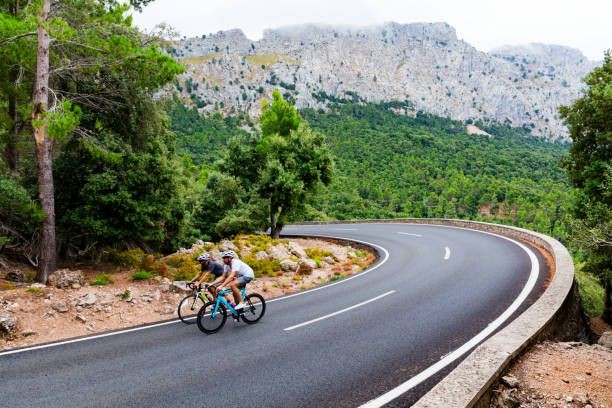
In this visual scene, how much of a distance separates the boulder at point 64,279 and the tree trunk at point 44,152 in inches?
14.5

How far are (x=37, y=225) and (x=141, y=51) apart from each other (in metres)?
6.34

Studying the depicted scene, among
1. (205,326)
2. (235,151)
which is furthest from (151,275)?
(235,151)

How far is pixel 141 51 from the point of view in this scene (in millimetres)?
10727

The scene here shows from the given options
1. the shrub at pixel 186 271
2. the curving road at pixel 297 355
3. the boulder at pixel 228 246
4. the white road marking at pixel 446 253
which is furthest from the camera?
the boulder at pixel 228 246

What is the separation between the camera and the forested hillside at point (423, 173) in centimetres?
7450

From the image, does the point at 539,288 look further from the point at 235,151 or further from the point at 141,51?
the point at 235,151

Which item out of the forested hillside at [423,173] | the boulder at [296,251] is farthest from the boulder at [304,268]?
the forested hillside at [423,173]

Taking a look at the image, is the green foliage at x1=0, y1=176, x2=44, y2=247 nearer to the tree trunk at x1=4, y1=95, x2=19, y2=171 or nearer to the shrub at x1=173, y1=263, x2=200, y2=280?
the tree trunk at x1=4, y1=95, x2=19, y2=171

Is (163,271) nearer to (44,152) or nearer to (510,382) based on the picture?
(44,152)

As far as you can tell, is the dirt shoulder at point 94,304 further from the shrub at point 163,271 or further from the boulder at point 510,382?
the boulder at point 510,382

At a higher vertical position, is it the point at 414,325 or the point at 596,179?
the point at 596,179

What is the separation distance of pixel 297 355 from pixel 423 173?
295 ft

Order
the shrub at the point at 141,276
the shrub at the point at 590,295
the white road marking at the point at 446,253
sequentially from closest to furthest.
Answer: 1. the shrub at the point at 141,276
2. the white road marking at the point at 446,253
3. the shrub at the point at 590,295

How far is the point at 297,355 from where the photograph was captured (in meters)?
6.33
